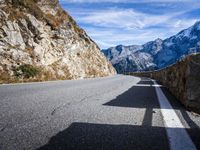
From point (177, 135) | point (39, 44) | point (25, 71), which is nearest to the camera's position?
point (177, 135)

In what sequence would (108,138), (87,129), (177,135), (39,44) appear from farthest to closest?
(39,44) < (87,129) < (177,135) < (108,138)

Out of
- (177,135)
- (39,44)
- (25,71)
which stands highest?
(39,44)

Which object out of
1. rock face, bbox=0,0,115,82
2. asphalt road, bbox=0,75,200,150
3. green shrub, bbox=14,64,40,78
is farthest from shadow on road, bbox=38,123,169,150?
green shrub, bbox=14,64,40,78

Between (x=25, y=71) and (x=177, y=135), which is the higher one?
(x=25, y=71)

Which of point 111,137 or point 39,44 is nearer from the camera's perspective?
point 111,137

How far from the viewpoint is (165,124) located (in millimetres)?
5699

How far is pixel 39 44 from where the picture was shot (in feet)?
111

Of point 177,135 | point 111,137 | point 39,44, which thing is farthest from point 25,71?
point 177,135

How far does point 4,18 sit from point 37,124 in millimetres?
27339

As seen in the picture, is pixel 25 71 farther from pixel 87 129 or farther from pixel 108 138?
pixel 108 138

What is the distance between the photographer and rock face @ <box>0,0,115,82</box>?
86.3 ft

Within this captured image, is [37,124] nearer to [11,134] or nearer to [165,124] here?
[11,134]

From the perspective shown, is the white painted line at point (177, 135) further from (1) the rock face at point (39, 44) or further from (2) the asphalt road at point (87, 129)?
(1) the rock face at point (39, 44)

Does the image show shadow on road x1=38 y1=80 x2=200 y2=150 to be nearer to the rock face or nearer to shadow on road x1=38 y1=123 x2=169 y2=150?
shadow on road x1=38 y1=123 x2=169 y2=150
